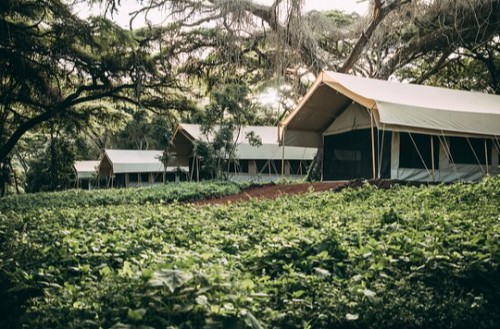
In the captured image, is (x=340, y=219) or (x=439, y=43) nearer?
(x=340, y=219)

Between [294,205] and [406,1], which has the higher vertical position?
[406,1]

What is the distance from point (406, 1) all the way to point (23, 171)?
34808 mm

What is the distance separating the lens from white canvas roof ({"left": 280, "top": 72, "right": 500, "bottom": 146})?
12406 mm

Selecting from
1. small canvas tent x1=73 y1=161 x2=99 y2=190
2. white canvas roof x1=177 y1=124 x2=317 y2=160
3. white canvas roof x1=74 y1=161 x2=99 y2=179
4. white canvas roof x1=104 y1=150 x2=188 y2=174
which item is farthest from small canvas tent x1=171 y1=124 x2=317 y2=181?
white canvas roof x1=74 y1=161 x2=99 y2=179

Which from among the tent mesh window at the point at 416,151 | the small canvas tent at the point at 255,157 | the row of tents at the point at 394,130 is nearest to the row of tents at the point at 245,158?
the small canvas tent at the point at 255,157

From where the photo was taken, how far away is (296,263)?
11.2 ft

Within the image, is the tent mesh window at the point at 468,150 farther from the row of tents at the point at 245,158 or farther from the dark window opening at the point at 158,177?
the dark window opening at the point at 158,177

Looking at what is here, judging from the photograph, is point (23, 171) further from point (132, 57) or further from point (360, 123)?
point (360, 123)

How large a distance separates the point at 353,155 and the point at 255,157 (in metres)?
10.2

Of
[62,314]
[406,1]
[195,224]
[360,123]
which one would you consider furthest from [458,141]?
[62,314]

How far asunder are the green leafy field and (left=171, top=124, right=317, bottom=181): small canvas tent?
811 inches

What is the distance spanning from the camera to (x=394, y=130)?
1264cm

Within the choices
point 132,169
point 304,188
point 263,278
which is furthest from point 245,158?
point 263,278

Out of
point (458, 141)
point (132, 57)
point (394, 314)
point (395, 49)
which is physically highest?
point (395, 49)
